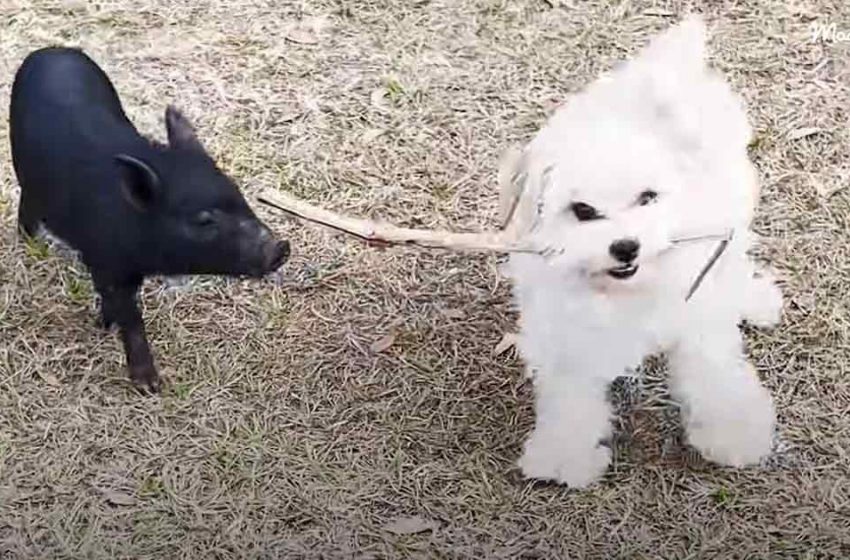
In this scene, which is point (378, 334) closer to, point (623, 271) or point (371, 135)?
point (371, 135)

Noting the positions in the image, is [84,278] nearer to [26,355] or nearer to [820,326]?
[26,355]

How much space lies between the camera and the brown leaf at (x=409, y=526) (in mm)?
2193

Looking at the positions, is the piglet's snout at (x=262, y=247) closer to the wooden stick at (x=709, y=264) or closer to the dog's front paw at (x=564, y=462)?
the dog's front paw at (x=564, y=462)

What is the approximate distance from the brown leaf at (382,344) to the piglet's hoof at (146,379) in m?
0.42

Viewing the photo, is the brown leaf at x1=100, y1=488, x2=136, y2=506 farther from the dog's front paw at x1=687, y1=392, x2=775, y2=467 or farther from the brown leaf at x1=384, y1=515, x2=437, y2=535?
the dog's front paw at x1=687, y1=392, x2=775, y2=467

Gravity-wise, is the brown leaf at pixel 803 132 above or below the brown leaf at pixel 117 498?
above

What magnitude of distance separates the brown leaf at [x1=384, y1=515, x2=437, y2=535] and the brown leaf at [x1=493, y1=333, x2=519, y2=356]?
0.42 metres

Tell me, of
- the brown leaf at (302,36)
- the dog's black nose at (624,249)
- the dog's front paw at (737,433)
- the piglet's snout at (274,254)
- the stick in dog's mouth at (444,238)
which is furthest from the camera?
the brown leaf at (302,36)

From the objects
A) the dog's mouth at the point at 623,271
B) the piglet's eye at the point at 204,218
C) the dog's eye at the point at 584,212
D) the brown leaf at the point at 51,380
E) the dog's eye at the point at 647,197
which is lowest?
the brown leaf at the point at 51,380

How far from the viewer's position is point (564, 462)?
2.23m

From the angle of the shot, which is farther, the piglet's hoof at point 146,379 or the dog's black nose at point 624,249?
the piglet's hoof at point 146,379

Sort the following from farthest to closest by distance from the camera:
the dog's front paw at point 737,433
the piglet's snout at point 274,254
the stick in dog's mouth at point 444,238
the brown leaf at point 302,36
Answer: the brown leaf at point 302,36, the dog's front paw at point 737,433, the piglet's snout at point 274,254, the stick in dog's mouth at point 444,238

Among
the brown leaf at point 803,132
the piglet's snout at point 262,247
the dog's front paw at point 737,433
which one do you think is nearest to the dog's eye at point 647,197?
the dog's front paw at point 737,433

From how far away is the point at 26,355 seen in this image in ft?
8.20
